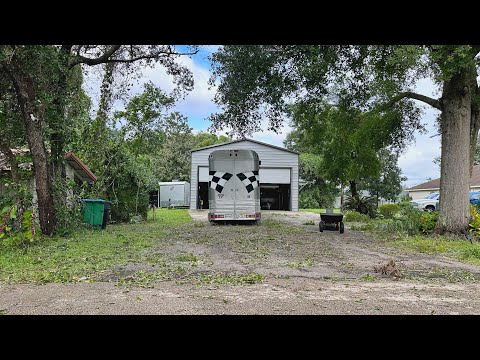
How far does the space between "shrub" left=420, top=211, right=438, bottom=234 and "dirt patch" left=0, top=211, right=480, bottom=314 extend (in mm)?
3701

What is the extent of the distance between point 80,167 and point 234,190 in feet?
19.2

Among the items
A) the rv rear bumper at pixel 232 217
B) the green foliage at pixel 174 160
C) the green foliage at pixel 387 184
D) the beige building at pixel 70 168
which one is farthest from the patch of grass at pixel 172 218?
the green foliage at pixel 387 184

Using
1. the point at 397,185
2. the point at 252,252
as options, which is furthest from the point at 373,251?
the point at 397,185

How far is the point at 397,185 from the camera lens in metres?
39.3

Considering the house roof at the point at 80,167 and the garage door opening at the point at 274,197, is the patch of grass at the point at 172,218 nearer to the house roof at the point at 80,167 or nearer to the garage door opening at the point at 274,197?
the house roof at the point at 80,167

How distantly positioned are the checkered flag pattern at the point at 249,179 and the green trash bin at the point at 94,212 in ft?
16.5

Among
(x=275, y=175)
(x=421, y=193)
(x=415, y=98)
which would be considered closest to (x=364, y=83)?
(x=415, y=98)

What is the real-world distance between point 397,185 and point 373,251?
32.6 meters

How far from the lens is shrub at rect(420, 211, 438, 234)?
11.8m

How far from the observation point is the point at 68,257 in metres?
7.40

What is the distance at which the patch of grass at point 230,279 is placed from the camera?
215 inches

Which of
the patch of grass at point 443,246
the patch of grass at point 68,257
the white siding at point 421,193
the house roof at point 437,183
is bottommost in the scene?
the patch of grass at point 68,257
